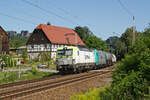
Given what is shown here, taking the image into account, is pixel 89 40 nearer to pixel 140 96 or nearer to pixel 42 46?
pixel 42 46

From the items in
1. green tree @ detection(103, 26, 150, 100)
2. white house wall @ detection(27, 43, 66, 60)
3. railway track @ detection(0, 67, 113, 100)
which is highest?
white house wall @ detection(27, 43, 66, 60)

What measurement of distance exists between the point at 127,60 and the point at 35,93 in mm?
6077

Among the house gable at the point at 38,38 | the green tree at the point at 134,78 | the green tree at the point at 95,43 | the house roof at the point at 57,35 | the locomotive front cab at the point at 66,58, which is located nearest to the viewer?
the green tree at the point at 134,78

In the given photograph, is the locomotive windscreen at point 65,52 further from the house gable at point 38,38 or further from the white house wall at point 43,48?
the house gable at point 38,38

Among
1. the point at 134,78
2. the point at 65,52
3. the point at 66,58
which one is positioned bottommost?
the point at 134,78

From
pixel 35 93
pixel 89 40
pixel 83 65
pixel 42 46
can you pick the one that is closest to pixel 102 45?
pixel 89 40

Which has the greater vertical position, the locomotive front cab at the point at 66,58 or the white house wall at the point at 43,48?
the white house wall at the point at 43,48

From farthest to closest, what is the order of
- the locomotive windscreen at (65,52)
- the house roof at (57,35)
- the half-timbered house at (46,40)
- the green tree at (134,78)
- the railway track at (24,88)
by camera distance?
the house roof at (57,35) < the half-timbered house at (46,40) < the locomotive windscreen at (65,52) < the railway track at (24,88) < the green tree at (134,78)

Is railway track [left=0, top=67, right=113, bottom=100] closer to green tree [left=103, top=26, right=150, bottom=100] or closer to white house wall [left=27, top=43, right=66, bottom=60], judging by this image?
green tree [left=103, top=26, right=150, bottom=100]

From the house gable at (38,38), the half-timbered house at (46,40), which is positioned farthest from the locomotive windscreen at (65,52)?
the house gable at (38,38)

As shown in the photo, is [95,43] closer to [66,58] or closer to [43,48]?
[43,48]

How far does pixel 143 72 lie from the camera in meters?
7.56

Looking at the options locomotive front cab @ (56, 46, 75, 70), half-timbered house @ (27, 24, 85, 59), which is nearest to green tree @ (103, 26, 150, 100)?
locomotive front cab @ (56, 46, 75, 70)

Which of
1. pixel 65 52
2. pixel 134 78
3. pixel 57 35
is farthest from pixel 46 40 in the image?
pixel 134 78
